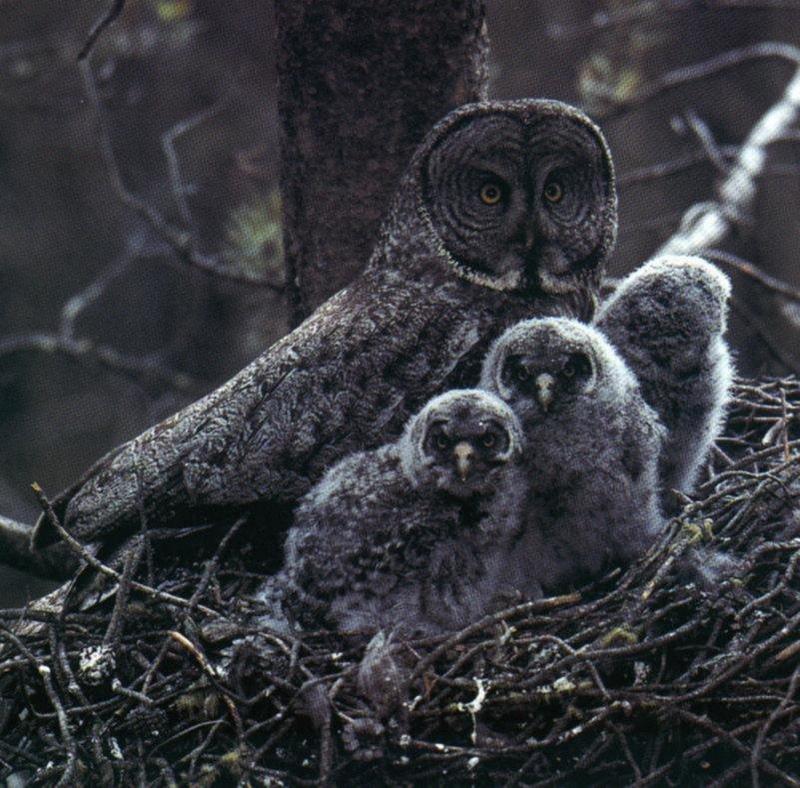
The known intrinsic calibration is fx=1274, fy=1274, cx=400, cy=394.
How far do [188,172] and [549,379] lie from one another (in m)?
5.07

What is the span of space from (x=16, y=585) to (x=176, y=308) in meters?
2.46

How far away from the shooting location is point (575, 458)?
3.03 metres

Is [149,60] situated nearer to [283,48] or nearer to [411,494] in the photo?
[283,48]

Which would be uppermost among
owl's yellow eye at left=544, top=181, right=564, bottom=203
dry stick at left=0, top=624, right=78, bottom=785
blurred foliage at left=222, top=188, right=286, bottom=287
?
owl's yellow eye at left=544, top=181, right=564, bottom=203

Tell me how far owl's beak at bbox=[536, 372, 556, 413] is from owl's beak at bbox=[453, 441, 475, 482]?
23cm

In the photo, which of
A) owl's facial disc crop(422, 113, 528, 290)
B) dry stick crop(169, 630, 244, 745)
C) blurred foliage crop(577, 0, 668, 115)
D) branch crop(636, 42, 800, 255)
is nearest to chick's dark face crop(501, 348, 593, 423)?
owl's facial disc crop(422, 113, 528, 290)

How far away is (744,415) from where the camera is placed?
12.7 ft

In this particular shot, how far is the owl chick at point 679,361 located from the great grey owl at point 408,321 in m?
0.24

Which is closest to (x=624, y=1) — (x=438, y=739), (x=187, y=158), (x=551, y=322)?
(x=187, y=158)

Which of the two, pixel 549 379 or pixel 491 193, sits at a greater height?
pixel 491 193

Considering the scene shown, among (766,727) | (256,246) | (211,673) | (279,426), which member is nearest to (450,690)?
(211,673)

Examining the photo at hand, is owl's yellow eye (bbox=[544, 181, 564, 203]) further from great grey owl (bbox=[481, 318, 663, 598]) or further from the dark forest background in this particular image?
the dark forest background

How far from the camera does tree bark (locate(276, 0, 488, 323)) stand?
3.63 metres

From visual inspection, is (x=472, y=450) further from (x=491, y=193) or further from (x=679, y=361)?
(x=491, y=193)
